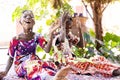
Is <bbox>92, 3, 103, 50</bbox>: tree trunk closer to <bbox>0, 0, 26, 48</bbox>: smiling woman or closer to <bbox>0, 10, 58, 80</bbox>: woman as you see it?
<bbox>0, 10, 58, 80</bbox>: woman

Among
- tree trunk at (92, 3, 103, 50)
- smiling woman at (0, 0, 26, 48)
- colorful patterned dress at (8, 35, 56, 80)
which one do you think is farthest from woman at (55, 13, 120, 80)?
smiling woman at (0, 0, 26, 48)

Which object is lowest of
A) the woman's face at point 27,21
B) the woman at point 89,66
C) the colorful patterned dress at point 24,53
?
the woman at point 89,66

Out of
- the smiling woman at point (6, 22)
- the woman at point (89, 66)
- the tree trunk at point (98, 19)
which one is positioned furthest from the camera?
the smiling woman at point (6, 22)

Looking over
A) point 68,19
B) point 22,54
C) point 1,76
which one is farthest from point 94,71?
point 1,76

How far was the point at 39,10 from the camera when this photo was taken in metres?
3.90

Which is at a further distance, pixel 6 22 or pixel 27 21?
pixel 6 22

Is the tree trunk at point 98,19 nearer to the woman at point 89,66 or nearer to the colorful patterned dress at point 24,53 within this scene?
the woman at point 89,66

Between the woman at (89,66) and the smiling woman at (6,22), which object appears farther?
the smiling woman at (6,22)

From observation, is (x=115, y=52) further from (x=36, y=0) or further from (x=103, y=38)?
(x=36, y=0)

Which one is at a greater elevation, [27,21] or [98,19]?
[27,21]


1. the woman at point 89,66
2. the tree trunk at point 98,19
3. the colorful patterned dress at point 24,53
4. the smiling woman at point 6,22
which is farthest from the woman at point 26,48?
the smiling woman at point 6,22

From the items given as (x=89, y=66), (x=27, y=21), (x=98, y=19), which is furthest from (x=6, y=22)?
(x=27, y=21)

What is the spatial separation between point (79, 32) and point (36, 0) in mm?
1349

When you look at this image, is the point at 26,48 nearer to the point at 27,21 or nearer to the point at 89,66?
the point at 27,21
